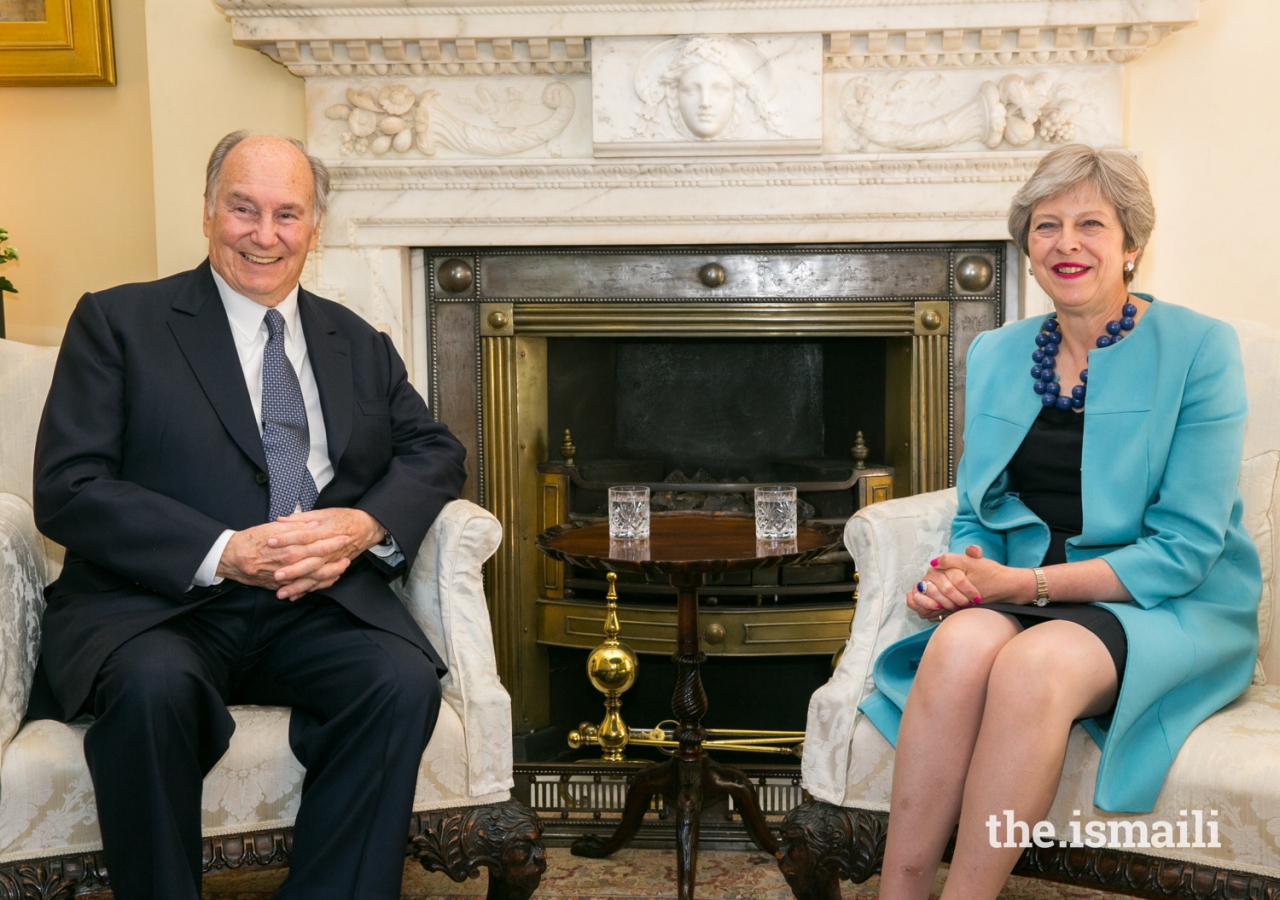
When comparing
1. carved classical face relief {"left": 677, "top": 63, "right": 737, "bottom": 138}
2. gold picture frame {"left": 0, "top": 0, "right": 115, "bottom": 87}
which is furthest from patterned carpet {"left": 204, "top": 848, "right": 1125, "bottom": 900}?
gold picture frame {"left": 0, "top": 0, "right": 115, "bottom": 87}

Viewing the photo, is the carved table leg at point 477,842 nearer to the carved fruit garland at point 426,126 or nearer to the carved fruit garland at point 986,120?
the carved fruit garland at point 426,126

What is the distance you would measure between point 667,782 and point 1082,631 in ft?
3.19

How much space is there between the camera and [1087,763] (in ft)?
5.17

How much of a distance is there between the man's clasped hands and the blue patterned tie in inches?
2.9

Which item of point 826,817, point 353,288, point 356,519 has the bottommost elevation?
point 826,817

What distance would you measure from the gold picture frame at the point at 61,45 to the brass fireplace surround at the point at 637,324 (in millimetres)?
983

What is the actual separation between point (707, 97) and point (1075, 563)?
146 cm

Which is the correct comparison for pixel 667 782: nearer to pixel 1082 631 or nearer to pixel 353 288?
pixel 1082 631

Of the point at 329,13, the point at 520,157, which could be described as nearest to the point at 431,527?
the point at 520,157

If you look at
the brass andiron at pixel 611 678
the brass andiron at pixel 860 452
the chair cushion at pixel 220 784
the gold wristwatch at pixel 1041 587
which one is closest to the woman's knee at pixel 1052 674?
the gold wristwatch at pixel 1041 587

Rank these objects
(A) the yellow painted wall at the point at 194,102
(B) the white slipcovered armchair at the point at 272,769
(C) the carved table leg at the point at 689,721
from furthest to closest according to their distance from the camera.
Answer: (A) the yellow painted wall at the point at 194,102
(C) the carved table leg at the point at 689,721
(B) the white slipcovered armchair at the point at 272,769

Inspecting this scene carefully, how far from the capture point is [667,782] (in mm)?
2262

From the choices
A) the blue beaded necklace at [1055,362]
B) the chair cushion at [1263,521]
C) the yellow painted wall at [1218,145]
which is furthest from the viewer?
the yellow painted wall at [1218,145]

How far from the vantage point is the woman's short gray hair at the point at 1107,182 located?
1.77 m
